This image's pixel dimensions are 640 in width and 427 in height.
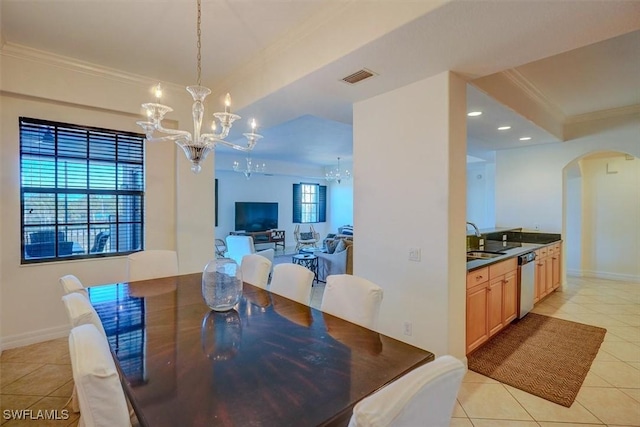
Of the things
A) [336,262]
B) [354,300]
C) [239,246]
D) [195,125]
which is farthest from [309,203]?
[354,300]

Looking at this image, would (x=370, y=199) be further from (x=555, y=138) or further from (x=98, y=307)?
(x=555, y=138)

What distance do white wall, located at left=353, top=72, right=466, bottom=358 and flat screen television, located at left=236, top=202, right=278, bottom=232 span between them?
706 centimetres

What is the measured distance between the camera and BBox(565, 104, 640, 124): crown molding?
441 cm

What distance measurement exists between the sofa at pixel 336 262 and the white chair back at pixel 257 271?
2797mm

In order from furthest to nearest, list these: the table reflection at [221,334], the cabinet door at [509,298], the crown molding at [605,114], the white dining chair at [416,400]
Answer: the crown molding at [605,114]
the cabinet door at [509,298]
the table reflection at [221,334]
the white dining chair at [416,400]

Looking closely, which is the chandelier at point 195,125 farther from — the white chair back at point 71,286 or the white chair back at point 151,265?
the white chair back at point 151,265

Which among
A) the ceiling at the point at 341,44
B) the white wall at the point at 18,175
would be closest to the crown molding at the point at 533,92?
the ceiling at the point at 341,44

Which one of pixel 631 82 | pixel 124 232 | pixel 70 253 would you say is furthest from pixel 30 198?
pixel 631 82

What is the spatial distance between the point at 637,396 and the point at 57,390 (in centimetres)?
448

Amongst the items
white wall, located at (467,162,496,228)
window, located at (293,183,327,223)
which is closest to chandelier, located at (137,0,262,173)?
white wall, located at (467,162,496,228)

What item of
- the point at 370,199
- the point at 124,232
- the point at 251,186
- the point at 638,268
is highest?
the point at 251,186

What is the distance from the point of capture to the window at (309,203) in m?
11.1

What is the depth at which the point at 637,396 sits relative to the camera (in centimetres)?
237

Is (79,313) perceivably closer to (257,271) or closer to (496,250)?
(257,271)
